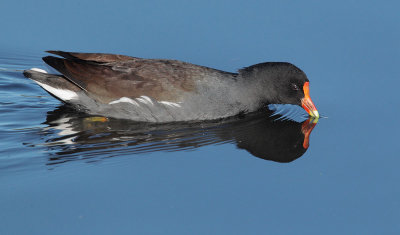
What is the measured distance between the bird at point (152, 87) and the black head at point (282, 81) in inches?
0.5

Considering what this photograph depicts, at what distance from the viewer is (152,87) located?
6484 millimetres

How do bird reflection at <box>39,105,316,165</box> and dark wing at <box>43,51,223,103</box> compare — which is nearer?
bird reflection at <box>39,105,316,165</box>

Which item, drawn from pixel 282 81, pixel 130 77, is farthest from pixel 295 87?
pixel 130 77

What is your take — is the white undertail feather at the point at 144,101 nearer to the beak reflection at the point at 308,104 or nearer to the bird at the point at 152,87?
the bird at the point at 152,87

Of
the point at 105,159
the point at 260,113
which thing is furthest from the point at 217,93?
the point at 105,159

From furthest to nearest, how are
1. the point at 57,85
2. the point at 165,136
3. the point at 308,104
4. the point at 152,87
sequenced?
the point at 308,104
the point at 57,85
the point at 152,87
the point at 165,136

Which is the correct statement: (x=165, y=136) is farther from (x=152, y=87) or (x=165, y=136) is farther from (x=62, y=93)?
(x=62, y=93)

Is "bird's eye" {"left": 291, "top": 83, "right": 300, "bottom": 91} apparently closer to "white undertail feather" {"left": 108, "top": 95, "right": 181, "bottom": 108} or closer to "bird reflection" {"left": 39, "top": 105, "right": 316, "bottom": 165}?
"bird reflection" {"left": 39, "top": 105, "right": 316, "bottom": 165}

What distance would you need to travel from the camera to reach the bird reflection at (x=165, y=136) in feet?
18.8

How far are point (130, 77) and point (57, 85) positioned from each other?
89cm

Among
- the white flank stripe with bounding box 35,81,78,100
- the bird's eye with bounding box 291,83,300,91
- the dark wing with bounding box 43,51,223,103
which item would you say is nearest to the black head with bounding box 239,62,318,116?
the bird's eye with bounding box 291,83,300,91

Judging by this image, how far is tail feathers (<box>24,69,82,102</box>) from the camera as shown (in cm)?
669

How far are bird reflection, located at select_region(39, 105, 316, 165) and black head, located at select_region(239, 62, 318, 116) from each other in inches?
10.7

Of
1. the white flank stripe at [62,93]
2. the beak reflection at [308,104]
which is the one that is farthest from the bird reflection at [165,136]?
the white flank stripe at [62,93]
